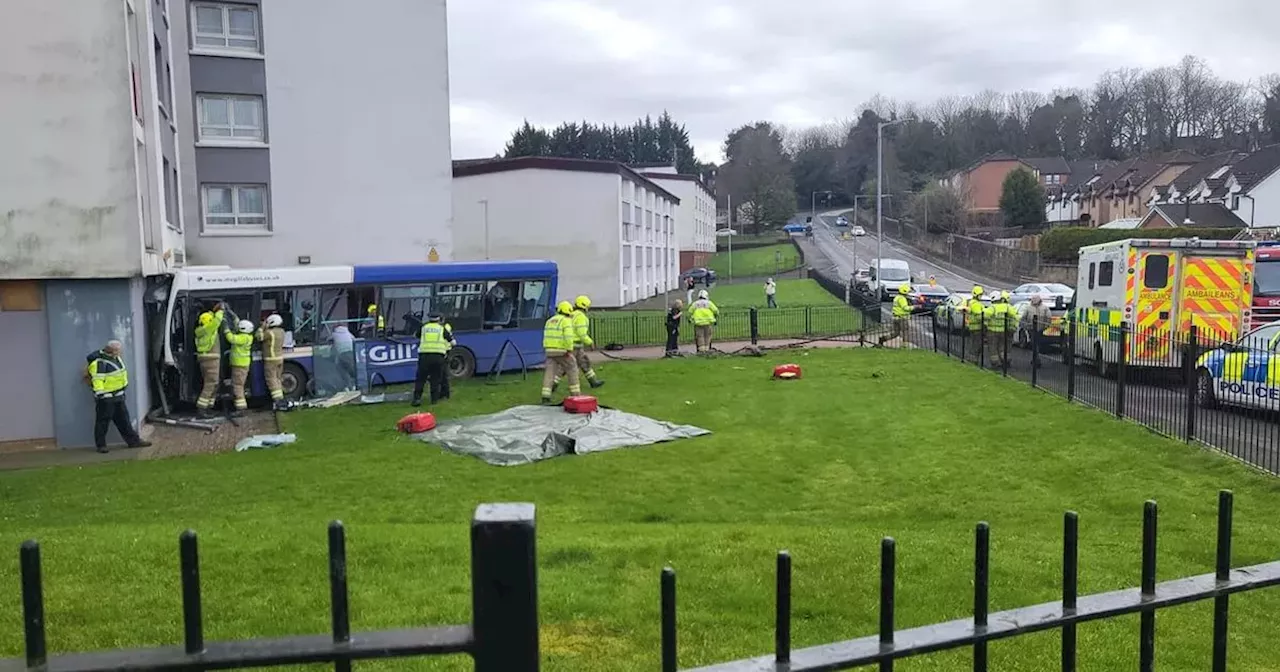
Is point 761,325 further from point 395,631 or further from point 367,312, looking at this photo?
point 395,631

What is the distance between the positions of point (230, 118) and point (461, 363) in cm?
1178

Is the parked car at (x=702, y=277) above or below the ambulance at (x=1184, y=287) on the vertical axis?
below

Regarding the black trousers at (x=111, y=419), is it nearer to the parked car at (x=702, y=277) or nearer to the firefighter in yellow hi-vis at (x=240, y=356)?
the firefighter in yellow hi-vis at (x=240, y=356)

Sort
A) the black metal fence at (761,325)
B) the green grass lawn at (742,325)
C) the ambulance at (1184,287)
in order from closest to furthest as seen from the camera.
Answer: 1. the ambulance at (1184,287)
2. the black metal fence at (761,325)
3. the green grass lawn at (742,325)

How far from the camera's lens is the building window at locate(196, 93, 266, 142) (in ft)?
88.6

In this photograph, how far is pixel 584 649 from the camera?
17.3 ft

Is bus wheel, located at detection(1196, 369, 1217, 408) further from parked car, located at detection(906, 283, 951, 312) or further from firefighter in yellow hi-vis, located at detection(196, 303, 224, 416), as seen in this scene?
parked car, located at detection(906, 283, 951, 312)

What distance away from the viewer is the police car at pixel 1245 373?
12672 millimetres

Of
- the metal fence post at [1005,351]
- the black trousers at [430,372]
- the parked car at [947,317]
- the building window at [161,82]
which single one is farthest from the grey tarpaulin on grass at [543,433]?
the parked car at [947,317]

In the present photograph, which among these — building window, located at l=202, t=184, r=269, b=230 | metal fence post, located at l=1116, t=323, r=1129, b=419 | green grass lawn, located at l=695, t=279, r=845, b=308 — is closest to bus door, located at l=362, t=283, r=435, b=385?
building window, located at l=202, t=184, r=269, b=230

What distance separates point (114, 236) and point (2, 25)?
3486 mm

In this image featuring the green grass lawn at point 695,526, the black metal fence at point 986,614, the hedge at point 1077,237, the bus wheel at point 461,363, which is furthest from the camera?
the hedge at point 1077,237

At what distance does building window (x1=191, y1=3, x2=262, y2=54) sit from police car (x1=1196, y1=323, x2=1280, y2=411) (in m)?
24.9

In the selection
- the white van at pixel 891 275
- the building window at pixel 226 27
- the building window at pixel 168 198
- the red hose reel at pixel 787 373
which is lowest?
the red hose reel at pixel 787 373
